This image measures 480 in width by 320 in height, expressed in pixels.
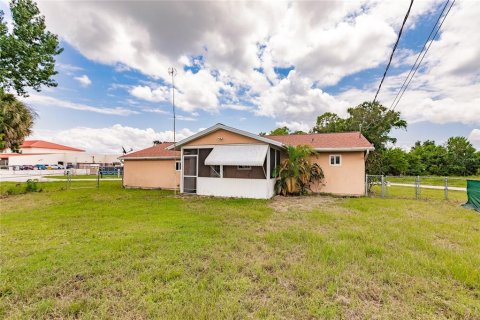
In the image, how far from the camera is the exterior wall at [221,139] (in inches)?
515

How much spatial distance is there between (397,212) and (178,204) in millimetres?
9954

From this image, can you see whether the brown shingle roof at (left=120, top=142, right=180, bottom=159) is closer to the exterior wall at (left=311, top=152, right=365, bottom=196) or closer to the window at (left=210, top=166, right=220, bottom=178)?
the window at (left=210, top=166, right=220, bottom=178)

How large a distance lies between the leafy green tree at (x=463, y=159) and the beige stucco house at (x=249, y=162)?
35977mm

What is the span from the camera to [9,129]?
47.6ft

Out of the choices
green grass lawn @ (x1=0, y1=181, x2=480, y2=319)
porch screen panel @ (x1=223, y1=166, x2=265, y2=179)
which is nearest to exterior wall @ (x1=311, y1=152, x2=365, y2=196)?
porch screen panel @ (x1=223, y1=166, x2=265, y2=179)

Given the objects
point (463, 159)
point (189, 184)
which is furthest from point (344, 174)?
point (463, 159)

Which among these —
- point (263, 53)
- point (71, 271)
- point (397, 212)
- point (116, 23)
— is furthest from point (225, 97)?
point (71, 271)

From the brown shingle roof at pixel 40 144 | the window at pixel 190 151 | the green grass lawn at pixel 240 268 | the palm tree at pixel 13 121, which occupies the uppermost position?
the brown shingle roof at pixel 40 144

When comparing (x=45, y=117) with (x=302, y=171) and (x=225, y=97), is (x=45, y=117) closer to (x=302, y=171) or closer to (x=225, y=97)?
(x=225, y=97)

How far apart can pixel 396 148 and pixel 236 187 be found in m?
33.2

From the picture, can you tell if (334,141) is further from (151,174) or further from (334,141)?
(151,174)

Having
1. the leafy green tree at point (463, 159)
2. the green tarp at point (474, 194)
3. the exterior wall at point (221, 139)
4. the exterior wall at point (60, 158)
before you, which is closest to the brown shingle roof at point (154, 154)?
the exterior wall at point (221, 139)

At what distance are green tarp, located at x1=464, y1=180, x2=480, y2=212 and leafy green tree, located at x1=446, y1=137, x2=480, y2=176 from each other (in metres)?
37.0

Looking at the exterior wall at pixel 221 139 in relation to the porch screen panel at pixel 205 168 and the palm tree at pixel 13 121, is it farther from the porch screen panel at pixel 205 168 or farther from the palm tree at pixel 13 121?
the palm tree at pixel 13 121
